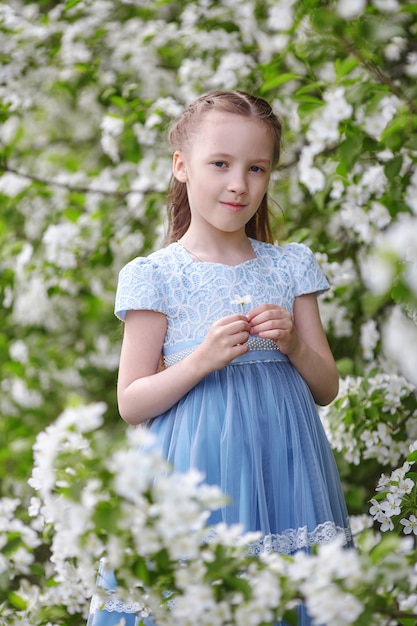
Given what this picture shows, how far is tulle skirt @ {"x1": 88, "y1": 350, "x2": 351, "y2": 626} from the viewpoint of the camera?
1854mm

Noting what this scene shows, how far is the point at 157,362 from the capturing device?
6.63ft

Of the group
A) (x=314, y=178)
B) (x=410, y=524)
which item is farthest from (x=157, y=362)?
(x=314, y=178)

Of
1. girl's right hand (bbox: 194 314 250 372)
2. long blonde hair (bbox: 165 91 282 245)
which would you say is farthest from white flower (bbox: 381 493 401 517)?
long blonde hair (bbox: 165 91 282 245)

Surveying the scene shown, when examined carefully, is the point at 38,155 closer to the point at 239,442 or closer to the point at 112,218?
the point at 112,218

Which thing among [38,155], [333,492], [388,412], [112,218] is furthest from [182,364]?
[38,155]

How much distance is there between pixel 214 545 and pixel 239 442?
0.45 meters

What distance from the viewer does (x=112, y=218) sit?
378cm

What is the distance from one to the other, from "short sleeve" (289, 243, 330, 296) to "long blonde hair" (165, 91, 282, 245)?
216 millimetres

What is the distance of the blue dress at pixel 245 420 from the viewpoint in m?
1.86

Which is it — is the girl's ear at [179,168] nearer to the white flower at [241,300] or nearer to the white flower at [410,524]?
the white flower at [241,300]

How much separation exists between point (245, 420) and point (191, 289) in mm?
314

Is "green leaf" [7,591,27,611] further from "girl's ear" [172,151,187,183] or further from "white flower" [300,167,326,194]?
"white flower" [300,167,326,194]

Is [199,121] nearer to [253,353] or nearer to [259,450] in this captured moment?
[253,353]

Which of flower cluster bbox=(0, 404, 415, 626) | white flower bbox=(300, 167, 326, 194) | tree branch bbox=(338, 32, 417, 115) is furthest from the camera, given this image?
white flower bbox=(300, 167, 326, 194)
